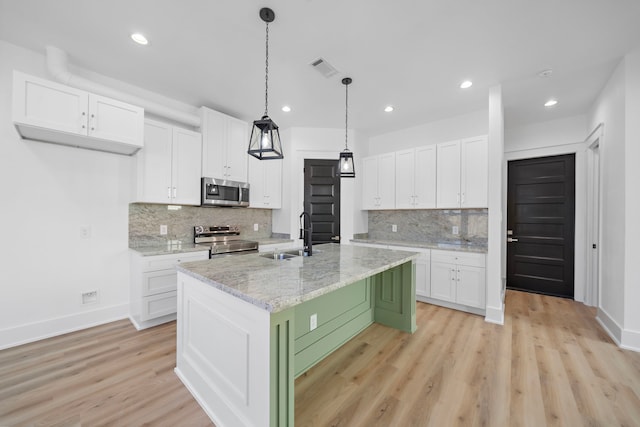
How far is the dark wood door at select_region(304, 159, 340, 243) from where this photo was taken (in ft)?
14.5

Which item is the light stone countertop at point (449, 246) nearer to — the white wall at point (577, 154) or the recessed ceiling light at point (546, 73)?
the white wall at point (577, 154)

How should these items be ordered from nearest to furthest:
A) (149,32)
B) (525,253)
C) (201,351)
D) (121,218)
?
(201,351) → (149,32) → (121,218) → (525,253)

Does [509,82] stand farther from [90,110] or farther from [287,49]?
[90,110]

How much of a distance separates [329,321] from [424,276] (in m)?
2.03

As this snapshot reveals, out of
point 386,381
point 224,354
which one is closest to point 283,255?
point 224,354

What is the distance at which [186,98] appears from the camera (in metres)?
3.39

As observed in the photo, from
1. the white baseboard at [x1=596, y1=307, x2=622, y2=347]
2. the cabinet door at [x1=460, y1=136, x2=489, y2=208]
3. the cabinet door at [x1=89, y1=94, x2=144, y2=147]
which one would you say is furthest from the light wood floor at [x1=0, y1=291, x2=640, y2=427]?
the cabinet door at [x1=89, y1=94, x2=144, y2=147]

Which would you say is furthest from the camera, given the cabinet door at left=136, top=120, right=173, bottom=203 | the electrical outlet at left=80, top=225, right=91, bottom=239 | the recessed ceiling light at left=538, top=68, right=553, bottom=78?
the cabinet door at left=136, top=120, right=173, bottom=203

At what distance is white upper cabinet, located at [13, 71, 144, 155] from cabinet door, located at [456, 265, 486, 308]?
4250 millimetres

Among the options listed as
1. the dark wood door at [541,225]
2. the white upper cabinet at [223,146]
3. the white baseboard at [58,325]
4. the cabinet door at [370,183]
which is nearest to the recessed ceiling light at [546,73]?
the dark wood door at [541,225]

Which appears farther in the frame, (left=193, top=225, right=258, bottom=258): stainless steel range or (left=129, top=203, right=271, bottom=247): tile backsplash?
(left=193, top=225, right=258, bottom=258): stainless steel range

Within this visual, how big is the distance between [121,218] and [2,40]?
192 cm

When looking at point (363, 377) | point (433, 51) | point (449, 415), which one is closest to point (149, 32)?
point (433, 51)

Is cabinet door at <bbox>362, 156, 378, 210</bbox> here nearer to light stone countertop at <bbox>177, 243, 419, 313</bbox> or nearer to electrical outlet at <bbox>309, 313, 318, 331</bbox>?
light stone countertop at <bbox>177, 243, 419, 313</bbox>
